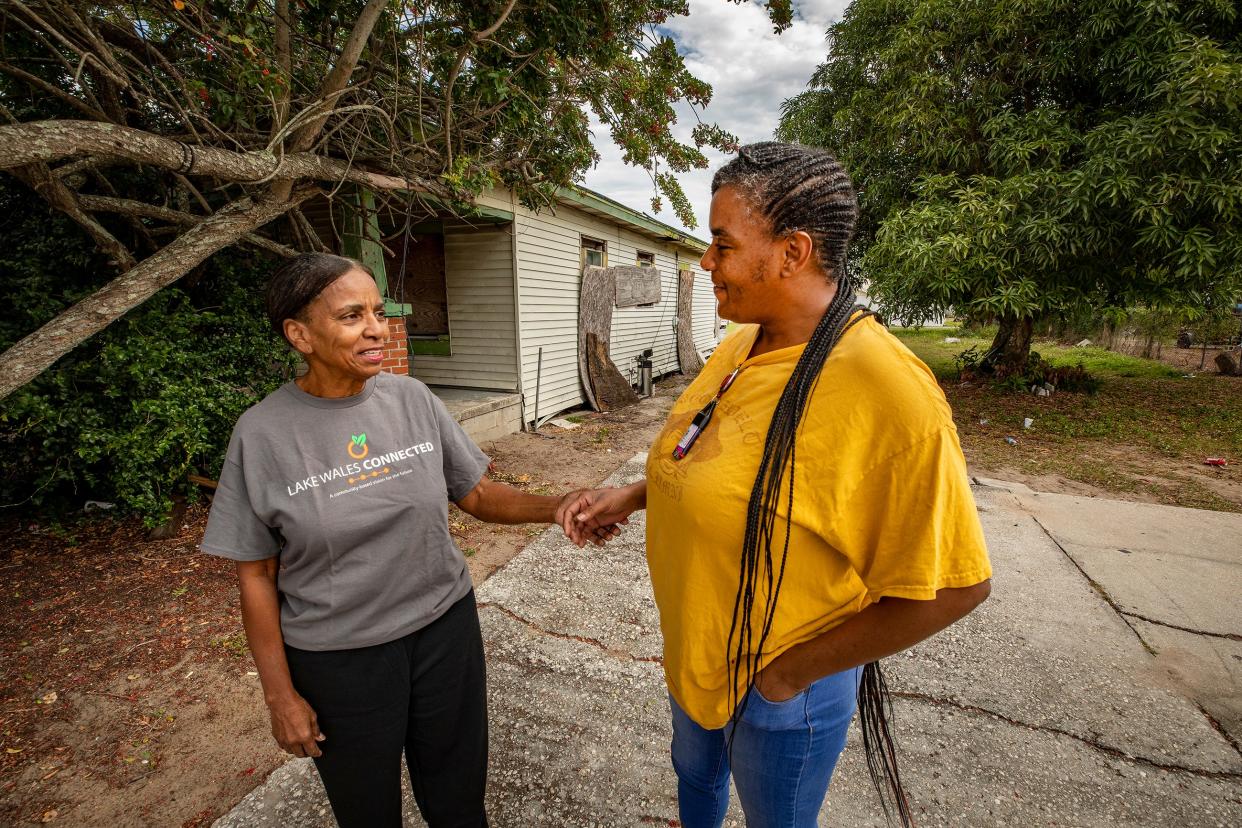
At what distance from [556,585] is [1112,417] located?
1013 cm

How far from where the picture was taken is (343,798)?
1.44 meters

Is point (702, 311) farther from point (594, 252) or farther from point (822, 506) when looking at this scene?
point (822, 506)

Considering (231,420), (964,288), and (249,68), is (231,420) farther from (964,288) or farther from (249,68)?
(964,288)

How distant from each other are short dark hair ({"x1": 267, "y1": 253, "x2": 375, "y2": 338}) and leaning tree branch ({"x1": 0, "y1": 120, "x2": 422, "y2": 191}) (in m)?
2.15

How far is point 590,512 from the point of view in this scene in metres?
1.76

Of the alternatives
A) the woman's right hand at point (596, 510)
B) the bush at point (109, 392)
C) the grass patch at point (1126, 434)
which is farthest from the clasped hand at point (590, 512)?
the grass patch at point (1126, 434)

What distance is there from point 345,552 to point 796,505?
1.10 meters

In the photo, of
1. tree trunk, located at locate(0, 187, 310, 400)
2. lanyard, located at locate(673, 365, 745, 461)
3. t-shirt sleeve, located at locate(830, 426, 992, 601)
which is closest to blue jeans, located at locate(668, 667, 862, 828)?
t-shirt sleeve, located at locate(830, 426, 992, 601)

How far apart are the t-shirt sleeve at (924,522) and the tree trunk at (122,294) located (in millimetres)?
4087

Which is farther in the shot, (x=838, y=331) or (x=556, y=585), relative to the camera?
(x=556, y=585)

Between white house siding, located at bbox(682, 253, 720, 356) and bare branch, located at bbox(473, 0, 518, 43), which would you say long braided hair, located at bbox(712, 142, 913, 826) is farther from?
white house siding, located at bbox(682, 253, 720, 356)

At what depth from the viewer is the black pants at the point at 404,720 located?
1382mm

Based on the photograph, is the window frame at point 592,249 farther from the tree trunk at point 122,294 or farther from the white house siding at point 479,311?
the tree trunk at point 122,294

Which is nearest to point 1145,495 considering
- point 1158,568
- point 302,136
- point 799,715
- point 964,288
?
point 1158,568
